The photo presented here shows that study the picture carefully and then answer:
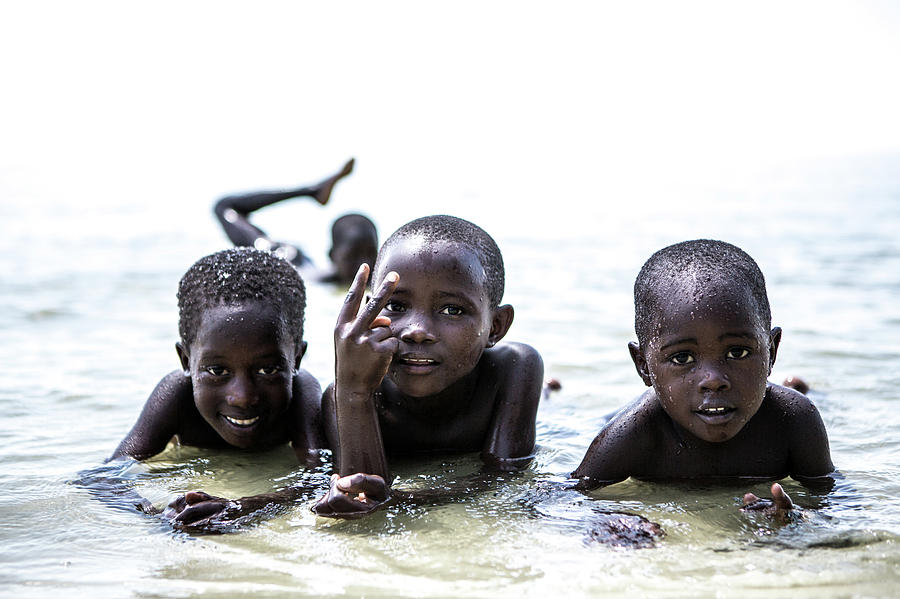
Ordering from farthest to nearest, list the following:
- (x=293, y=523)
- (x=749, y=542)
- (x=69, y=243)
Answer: (x=69, y=243)
(x=293, y=523)
(x=749, y=542)

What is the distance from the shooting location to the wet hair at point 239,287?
3879mm

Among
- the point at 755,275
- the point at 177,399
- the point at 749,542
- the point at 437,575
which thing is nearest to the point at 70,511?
the point at 177,399

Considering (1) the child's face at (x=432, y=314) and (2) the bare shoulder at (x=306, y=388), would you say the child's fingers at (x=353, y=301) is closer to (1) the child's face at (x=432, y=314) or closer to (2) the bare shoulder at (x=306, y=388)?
(1) the child's face at (x=432, y=314)

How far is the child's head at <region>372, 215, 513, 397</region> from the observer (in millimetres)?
3492

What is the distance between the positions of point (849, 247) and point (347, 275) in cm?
594

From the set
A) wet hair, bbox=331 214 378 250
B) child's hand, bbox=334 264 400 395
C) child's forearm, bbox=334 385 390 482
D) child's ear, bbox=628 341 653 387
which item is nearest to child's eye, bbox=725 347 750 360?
child's ear, bbox=628 341 653 387

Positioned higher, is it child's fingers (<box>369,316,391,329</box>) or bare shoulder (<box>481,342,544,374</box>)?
child's fingers (<box>369,316,391,329</box>)

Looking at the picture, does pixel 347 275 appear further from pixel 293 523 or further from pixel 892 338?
pixel 293 523

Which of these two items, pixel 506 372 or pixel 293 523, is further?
pixel 506 372

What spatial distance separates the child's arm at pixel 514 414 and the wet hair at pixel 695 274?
560 mm

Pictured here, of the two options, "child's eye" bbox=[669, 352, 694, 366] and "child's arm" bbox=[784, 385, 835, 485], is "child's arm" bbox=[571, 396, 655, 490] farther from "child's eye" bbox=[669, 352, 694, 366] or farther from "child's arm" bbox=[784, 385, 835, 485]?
"child's arm" bbox=[784, 385, 835, 485]

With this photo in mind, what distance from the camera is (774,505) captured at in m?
2.98

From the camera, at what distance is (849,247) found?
1113 cm

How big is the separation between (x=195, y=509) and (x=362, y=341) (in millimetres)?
741
